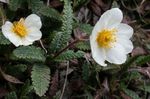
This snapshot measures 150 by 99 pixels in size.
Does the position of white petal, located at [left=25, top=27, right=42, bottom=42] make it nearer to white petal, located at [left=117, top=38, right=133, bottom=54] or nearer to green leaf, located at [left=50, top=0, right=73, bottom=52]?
green leaf, located at [left=50, top=0, right=73, bottom=52]

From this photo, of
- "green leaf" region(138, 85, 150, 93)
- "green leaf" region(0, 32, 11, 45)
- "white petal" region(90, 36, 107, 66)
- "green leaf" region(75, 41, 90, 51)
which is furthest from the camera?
"green leaf" region(138, 85, 150, 93)

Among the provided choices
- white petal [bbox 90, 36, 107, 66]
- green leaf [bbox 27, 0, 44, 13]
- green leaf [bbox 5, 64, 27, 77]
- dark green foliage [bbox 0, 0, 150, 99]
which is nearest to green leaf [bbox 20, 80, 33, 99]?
dark green foliage [bbox 0, 0, 150, 99]

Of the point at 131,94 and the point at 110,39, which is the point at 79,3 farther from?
the point at 131,94

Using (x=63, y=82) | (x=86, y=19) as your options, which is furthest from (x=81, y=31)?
(x=63, y=82)

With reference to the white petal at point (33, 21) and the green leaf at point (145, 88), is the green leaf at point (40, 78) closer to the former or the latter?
the white petal at point (33, 21)

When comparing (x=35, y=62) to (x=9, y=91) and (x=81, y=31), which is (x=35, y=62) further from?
(x=81, y=31)

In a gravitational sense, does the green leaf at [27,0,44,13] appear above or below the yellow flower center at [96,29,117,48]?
above
